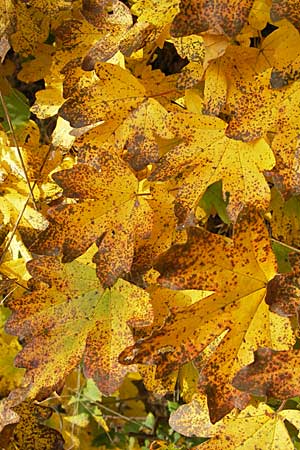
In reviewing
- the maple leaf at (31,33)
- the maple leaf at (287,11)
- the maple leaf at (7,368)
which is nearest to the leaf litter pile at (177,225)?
the maple leaf at (287,11)

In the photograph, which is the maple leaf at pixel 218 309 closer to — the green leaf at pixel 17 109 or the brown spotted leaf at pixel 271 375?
the brown spotted leaf at pixel 271 375

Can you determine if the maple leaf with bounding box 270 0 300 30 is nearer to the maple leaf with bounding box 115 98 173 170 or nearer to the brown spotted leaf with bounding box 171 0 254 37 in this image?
the brown spotted leaf with bounding box 171 0 254 37

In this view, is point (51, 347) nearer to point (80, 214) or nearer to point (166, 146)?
point (80, 214)

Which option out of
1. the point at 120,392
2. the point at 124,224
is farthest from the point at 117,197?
the point at 120,392

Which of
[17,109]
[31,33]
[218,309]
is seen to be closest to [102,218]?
[218,309]

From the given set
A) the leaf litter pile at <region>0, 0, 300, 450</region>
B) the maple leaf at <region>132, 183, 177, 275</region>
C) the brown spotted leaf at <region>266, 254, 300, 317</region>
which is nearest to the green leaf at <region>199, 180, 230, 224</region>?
the leaf litter pile at <region>0, 0, 300, 450</region>

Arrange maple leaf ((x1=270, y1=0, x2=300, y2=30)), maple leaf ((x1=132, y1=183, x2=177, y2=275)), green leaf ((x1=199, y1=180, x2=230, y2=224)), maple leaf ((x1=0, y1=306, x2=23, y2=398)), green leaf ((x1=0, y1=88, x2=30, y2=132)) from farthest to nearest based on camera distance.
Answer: maple leaf ((x1=0, y1=306, x2=23, y2=398)), green leaf ((x1=0, y1=88, x2=30, y2=132)), green leaf ((x1=199, y1=180, x2=230, y2=224)), maple leaf ((x1=132, y1=183, x2=177, y2=275)), maple leaf ((x1=270, y1=0, x2=300, y2=30))

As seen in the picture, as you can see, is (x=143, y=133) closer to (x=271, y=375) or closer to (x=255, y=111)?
(x=255, y=111)
